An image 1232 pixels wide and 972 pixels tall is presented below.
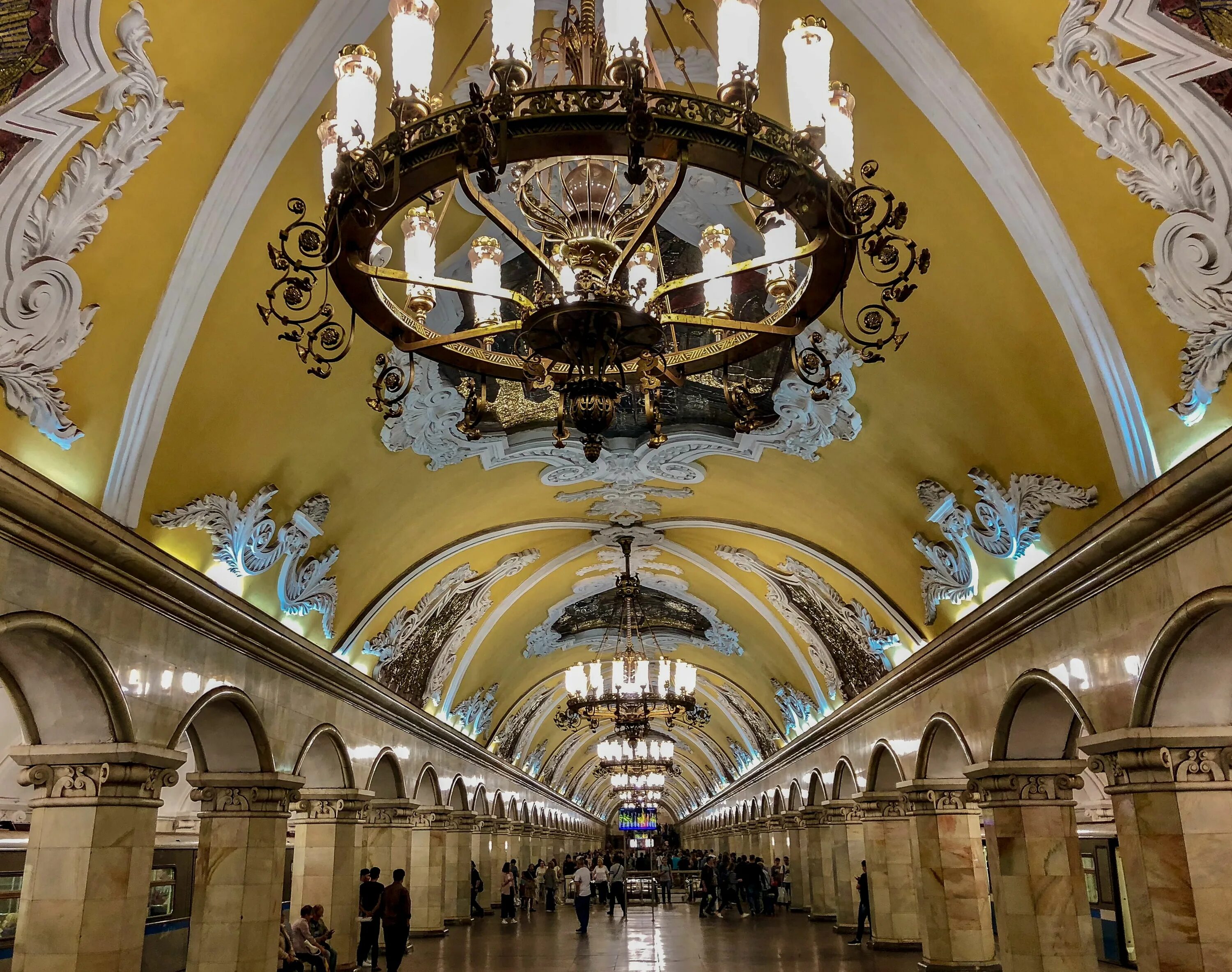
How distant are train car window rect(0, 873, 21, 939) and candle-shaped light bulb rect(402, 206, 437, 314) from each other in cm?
886

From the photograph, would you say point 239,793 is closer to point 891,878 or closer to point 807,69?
point 807,69

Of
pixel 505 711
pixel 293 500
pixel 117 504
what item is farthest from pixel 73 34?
pixel 505 711

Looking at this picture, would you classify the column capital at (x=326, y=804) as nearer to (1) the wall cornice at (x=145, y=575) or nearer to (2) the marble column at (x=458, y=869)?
(1) the wall cornice at (x=145, y=575)

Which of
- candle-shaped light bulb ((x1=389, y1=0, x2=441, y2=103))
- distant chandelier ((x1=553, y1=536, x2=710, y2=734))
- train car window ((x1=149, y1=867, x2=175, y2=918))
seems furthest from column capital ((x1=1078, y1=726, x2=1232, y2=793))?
train car window ((x1=149, y1=867, x2=175, y2=918))

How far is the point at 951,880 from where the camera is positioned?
36.4 feet

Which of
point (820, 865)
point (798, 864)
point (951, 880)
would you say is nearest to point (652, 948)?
point (820, 865)

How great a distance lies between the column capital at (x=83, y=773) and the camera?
6312 mm

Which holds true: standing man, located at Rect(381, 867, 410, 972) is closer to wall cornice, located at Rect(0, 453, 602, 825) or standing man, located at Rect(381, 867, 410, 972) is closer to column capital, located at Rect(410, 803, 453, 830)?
wall cornice, located at Rect(0, 453, 602, 825)

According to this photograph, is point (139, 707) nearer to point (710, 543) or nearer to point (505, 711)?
point (710, 543)

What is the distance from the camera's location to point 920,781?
11367mm

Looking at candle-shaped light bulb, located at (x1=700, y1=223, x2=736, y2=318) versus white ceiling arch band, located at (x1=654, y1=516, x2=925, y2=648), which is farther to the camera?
white ceiling arch band, located at (x1=654, y1=516, x2=925, y2=648)

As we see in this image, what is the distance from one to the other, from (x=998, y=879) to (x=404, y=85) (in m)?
8.30

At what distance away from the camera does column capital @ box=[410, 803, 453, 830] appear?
1673cm

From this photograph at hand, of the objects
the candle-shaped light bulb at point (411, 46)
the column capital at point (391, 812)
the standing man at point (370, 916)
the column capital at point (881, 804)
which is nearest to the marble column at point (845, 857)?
the column capital at point (881, 804)
